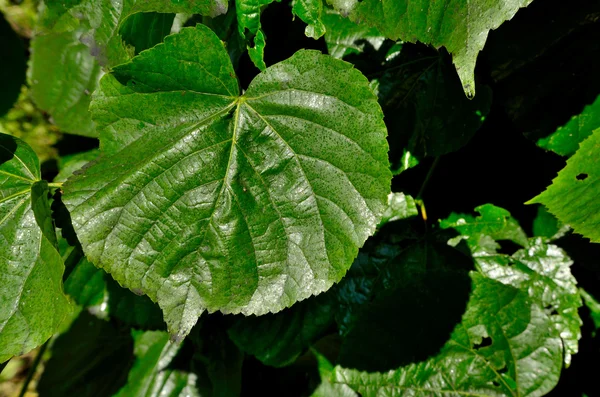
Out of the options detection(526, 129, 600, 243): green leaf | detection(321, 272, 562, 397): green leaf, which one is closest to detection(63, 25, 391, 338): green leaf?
detection(526, 129, 600, 243): green leaf

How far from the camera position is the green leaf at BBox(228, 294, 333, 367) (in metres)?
1.69

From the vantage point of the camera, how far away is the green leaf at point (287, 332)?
5.55 feet

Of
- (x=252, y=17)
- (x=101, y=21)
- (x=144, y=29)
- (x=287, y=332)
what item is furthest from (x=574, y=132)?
(x=101, y=21)

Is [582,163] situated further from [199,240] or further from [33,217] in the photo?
[33,217]

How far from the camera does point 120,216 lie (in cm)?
114

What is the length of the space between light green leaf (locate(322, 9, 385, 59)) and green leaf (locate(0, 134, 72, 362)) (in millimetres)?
943

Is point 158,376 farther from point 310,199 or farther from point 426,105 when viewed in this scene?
point 426,105

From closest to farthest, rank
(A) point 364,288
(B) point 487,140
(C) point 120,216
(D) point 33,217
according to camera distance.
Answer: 1. (C) point 120,216
2. (D) point 33,217
3. (A) point 364,288
4. (B) point 487,140

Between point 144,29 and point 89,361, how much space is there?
142cm

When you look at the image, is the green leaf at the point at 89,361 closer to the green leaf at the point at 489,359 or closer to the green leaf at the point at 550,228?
the green leaf at the point at 489,359

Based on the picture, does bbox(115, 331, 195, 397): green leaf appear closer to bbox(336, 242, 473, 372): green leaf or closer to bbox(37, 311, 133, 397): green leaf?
bbox(37, 311, 133, 397): green leaf

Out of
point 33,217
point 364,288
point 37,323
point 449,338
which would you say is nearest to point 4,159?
point 33,217

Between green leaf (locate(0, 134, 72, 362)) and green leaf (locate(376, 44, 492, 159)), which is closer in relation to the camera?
green leaf (locate(0, 134, 72, 362))

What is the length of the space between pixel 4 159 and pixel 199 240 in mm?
625
